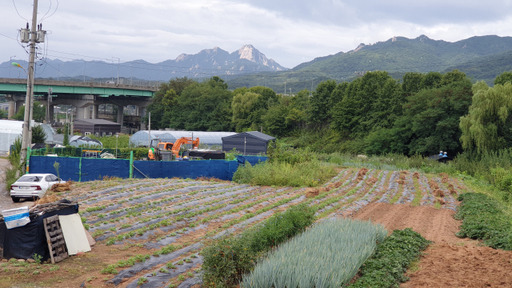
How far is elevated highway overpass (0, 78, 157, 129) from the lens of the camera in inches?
3284

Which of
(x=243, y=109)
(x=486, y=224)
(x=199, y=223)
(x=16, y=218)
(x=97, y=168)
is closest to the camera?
(x=16, y=218)

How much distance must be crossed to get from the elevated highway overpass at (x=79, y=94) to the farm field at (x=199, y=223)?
Result: 6869cm

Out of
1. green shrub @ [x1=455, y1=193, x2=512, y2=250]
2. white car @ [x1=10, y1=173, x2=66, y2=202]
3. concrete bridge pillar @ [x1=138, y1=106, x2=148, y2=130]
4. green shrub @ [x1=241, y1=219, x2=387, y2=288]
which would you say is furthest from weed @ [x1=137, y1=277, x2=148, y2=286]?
concrete bridge pillar @ [x1=138, y1=106, x2=148, y2=130]

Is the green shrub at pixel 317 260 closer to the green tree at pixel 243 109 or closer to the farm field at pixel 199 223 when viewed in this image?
the farm field at pixel 199 223

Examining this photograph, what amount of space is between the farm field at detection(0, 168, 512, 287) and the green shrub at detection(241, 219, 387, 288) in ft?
3.97

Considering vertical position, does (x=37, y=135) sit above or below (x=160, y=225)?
above

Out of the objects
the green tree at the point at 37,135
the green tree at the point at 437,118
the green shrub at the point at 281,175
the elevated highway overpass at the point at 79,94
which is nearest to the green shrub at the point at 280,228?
the green shrub at the point at 281,175

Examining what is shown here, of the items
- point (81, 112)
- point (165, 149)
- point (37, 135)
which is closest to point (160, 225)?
point (165, 149)

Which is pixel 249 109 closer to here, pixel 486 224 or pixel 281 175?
pixel 281 175

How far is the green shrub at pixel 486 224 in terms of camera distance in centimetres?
1196

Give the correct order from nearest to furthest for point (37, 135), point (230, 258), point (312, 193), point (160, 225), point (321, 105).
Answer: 1. point (230, 258)
2. point (160, 225)
3. point (312, 193)
4. point (37, 135)
5. point (321, 105)

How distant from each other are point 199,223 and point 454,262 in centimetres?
751

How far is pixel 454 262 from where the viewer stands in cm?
1019

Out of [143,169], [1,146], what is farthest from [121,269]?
[1,146]
